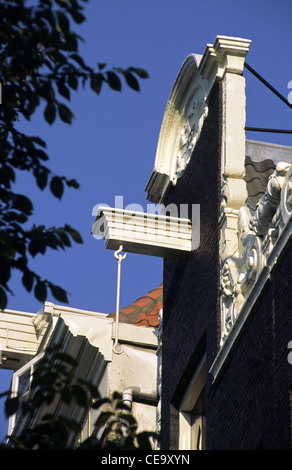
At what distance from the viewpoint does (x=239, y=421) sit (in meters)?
12.1

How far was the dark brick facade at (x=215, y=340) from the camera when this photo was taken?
441 inches

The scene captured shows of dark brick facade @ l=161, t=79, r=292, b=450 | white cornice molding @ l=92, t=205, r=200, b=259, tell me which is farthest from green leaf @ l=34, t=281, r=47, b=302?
white cornice molding @ l=92, t=205, r=200, b=259

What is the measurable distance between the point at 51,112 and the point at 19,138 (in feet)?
1.46

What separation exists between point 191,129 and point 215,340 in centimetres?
431

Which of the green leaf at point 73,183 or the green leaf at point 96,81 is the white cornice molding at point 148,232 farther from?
the green leaf at point 73,183

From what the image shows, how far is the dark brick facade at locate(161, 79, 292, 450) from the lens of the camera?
1120 centimetres

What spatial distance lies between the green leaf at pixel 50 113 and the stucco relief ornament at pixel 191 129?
25.0 ft

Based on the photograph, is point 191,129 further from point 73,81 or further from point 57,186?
point 57,186

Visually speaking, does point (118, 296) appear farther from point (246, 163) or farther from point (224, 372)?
point (224, 372)

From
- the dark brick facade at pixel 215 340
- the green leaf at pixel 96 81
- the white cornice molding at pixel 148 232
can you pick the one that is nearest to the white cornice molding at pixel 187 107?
the dark brick facade at pixel 215 340

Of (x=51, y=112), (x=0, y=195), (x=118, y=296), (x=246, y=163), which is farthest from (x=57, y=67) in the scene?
(x=118, y=296)

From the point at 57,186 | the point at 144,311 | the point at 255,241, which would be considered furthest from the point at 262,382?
the point at 144,311

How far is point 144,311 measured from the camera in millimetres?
24625
